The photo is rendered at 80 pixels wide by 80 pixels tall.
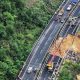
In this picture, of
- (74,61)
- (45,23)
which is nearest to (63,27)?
(45,23)

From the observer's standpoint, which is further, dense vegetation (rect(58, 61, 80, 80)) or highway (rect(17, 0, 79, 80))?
highway (rect(17, 0, 79, 80))

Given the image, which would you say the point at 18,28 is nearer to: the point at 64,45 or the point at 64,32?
the point at 64,32

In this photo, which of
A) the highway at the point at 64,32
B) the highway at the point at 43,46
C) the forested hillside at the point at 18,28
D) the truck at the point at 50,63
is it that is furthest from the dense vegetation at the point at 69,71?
the forested hillside at the point at 18,28

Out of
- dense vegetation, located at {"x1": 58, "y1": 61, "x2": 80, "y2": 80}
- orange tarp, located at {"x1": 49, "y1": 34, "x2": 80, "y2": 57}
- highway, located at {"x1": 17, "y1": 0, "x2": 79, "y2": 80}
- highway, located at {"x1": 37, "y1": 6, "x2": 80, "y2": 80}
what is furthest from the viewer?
orange tarp, located at {"x1": 49, "y1": 34, "x2": 80, "y2": 57}

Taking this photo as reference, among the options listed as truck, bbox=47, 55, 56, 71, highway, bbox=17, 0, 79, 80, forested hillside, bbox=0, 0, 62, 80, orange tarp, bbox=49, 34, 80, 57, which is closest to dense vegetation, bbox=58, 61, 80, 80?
truck, bbox=47, 55, 56, 71

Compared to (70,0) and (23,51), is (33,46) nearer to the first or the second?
(23,51)

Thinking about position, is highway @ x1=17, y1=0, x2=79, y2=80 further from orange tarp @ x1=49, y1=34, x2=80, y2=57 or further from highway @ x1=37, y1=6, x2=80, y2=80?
orange tarp @ x1=49, y1=34, x2=80, y2=57
